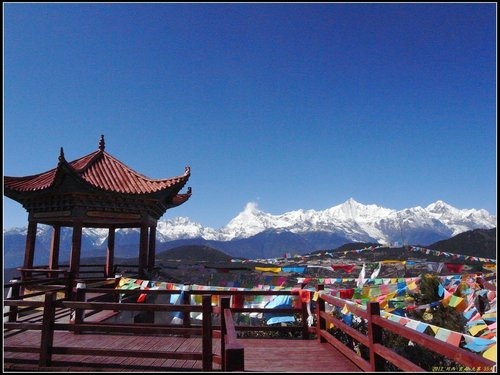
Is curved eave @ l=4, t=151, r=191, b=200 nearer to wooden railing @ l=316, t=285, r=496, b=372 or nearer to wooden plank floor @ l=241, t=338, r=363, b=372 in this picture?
wooden plank floor @ l=241, t=338, r=363, b=372

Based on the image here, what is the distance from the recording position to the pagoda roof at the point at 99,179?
15.3 meters

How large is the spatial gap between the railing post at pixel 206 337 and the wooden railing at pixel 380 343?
2.55 meters

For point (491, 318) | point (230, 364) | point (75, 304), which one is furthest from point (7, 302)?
point (491, 318)

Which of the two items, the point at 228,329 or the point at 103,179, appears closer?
the point at 228,329

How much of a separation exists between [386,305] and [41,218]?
1488cm

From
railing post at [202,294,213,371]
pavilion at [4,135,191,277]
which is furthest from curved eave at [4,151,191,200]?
railing post at [202,294,213,371]

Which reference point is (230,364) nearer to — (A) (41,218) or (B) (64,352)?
(B) (64,352)

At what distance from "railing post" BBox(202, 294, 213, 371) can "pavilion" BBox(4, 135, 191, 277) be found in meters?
10.2

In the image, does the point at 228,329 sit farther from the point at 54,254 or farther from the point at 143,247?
the point at 54,254

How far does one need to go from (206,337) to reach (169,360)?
1725mm

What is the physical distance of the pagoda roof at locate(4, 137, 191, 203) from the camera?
15336 mm

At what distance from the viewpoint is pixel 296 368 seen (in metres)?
7.00

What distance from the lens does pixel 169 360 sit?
7.55m

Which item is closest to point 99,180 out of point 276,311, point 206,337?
point 276,311
